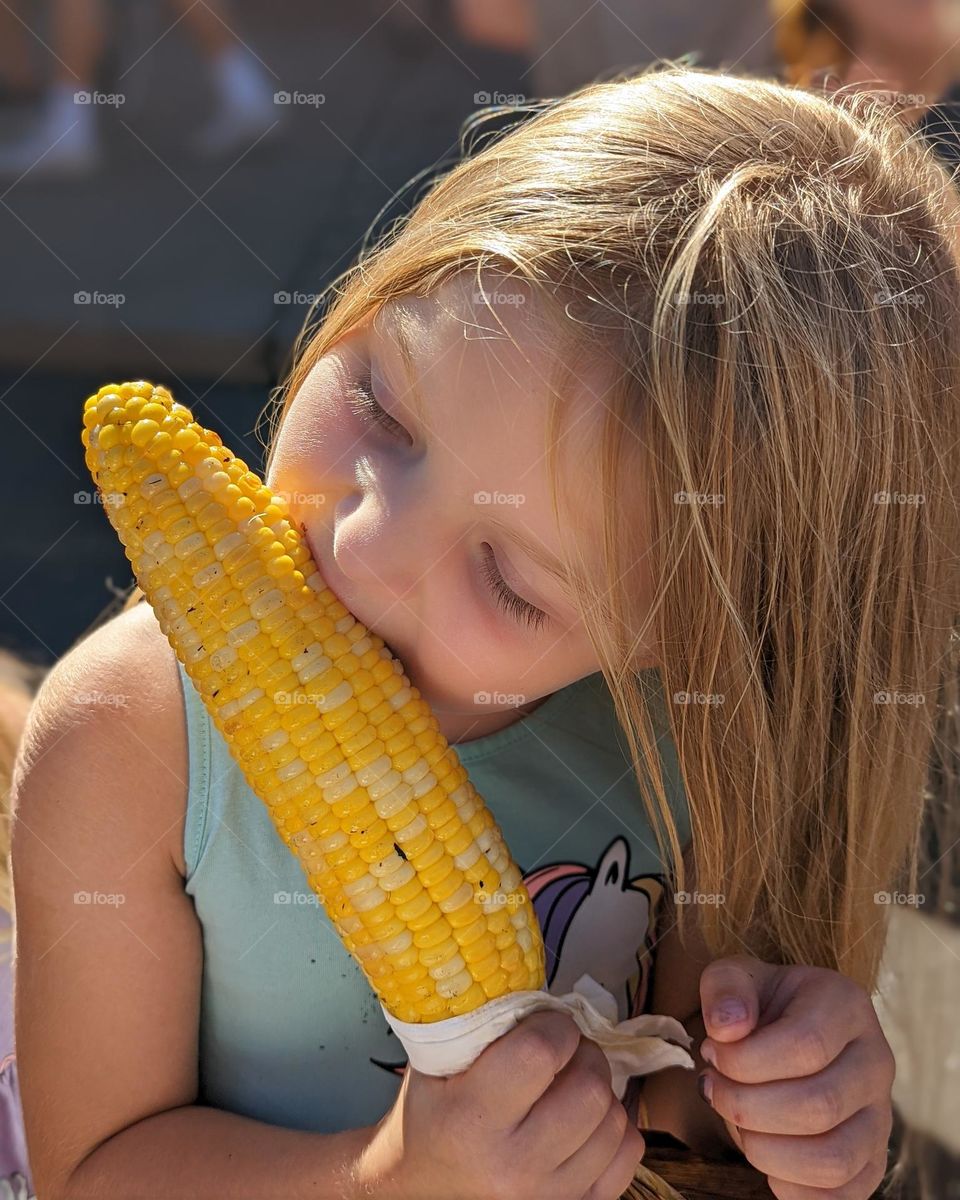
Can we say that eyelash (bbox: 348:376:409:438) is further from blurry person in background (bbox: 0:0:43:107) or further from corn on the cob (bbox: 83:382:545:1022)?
blurry person in background (bbox: 0:0:43:107)

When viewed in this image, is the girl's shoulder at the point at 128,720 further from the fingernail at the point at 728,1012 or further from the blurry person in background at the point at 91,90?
the blurry person in background at the point at 91,90

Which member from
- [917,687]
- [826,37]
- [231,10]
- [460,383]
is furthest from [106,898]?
[231,10]

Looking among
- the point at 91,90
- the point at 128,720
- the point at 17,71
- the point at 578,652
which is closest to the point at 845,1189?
the point at 578,652

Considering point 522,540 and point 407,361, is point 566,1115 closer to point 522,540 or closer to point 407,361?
point 522,540

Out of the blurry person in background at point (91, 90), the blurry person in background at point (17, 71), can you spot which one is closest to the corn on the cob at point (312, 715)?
the blurry person in background at point (91, 90)

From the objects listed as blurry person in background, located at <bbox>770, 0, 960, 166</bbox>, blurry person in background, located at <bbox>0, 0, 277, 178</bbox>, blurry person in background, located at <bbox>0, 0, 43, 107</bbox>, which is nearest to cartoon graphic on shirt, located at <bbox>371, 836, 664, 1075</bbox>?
blurry person in background, located at <bbox>770, 0, 960, 166</bbox>

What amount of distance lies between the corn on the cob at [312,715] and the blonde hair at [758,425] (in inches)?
7.6

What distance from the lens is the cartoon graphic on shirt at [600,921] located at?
1.20 metres

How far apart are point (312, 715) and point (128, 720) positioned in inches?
9.1

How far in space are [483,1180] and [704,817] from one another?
392 millimetres

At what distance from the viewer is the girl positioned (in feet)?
2.87

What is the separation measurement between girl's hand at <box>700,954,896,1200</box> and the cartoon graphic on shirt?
22cm

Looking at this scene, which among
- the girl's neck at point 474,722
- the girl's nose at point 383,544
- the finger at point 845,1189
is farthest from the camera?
the girl's neck at point 474,722

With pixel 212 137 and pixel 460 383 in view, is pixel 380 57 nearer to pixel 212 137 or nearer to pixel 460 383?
pixel 212 137
